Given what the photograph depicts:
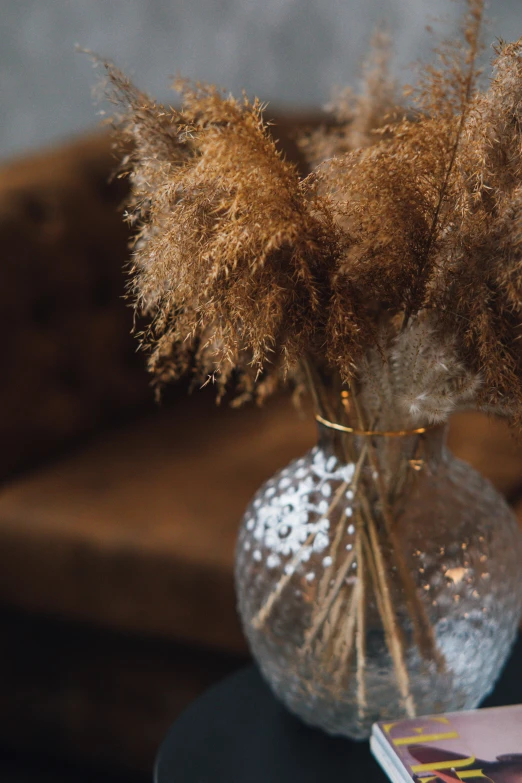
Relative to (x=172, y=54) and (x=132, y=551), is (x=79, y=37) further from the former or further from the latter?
(x=132, y=551)

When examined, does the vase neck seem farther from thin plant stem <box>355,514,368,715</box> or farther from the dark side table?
the dark side table

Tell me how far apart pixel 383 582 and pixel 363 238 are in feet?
0.88

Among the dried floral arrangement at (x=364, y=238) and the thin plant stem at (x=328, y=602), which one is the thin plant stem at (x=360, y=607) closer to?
the thin plant stem at (x=328, y=602)

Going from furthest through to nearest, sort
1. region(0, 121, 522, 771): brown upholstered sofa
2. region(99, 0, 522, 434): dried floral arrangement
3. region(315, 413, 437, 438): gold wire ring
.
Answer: region(0, 121, 522, 771): brown upholstered sofa, region(315, 413, 437, 438): gold wire ring, region(99, 0, 522, 434): dried floral arrangement

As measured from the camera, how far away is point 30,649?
4.11 ft

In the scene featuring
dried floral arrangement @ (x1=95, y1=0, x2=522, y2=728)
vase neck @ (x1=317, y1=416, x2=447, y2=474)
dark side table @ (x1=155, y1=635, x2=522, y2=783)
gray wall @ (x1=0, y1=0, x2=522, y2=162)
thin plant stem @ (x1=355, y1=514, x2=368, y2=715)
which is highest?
gray wall @ (x1=0, y1=0, x2=522, y2=162)

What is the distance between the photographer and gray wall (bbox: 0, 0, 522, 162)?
1.85m

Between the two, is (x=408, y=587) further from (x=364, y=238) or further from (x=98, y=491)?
(x=98, y=491)

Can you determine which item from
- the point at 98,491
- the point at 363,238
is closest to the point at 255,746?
the point at 363,238

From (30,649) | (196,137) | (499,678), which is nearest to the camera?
(196,137)

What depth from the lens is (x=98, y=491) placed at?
1244 mm

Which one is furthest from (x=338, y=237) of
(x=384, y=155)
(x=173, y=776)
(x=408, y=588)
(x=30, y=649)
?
(x=30, y=649)

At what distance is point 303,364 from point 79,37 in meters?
1.77

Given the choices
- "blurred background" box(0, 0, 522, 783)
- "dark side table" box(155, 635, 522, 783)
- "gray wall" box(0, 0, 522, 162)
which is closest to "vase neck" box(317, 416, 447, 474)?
"dark side table" box(155, 635, 522, 783)
